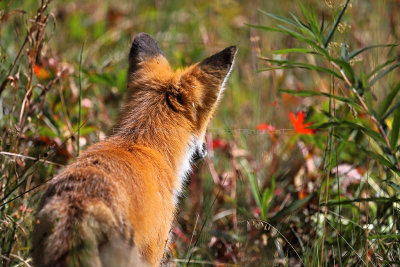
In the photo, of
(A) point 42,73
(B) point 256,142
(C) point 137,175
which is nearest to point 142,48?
(A) point 42,73

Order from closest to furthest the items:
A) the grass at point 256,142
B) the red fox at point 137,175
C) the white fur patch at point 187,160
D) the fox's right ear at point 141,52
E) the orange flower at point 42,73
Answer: the red fox at point 137,175, the grass at point 256,142, the white fur patch at point 187,160, the fox's right ear at point 141,52, the orange flower at point 42,73

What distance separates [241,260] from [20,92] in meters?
2.41

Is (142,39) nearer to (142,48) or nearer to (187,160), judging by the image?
(142,48)

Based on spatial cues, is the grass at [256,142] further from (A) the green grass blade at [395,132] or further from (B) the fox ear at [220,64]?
(B) the fox ear at [220,64]

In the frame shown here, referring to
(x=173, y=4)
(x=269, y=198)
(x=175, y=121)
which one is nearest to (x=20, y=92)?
(x=175, y=121)

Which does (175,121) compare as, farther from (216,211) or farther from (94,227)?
(216,211)

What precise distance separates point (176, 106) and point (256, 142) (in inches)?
73.6

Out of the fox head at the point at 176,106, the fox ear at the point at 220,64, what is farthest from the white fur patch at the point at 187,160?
the fox ear at the point at 220,64

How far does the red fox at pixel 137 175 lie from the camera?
7.25 ft

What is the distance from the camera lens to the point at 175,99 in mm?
3242

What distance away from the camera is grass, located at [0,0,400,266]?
9.62 ft

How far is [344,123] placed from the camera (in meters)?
2.65

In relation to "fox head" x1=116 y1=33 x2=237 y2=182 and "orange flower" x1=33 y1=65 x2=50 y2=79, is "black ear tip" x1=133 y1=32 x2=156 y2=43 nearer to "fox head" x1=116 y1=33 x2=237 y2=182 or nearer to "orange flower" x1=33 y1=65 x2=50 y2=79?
"fox head" x1=116 y1=33 x2=237 y2=182

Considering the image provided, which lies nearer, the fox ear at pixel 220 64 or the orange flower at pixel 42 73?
the fox ear at pixel 220 64
